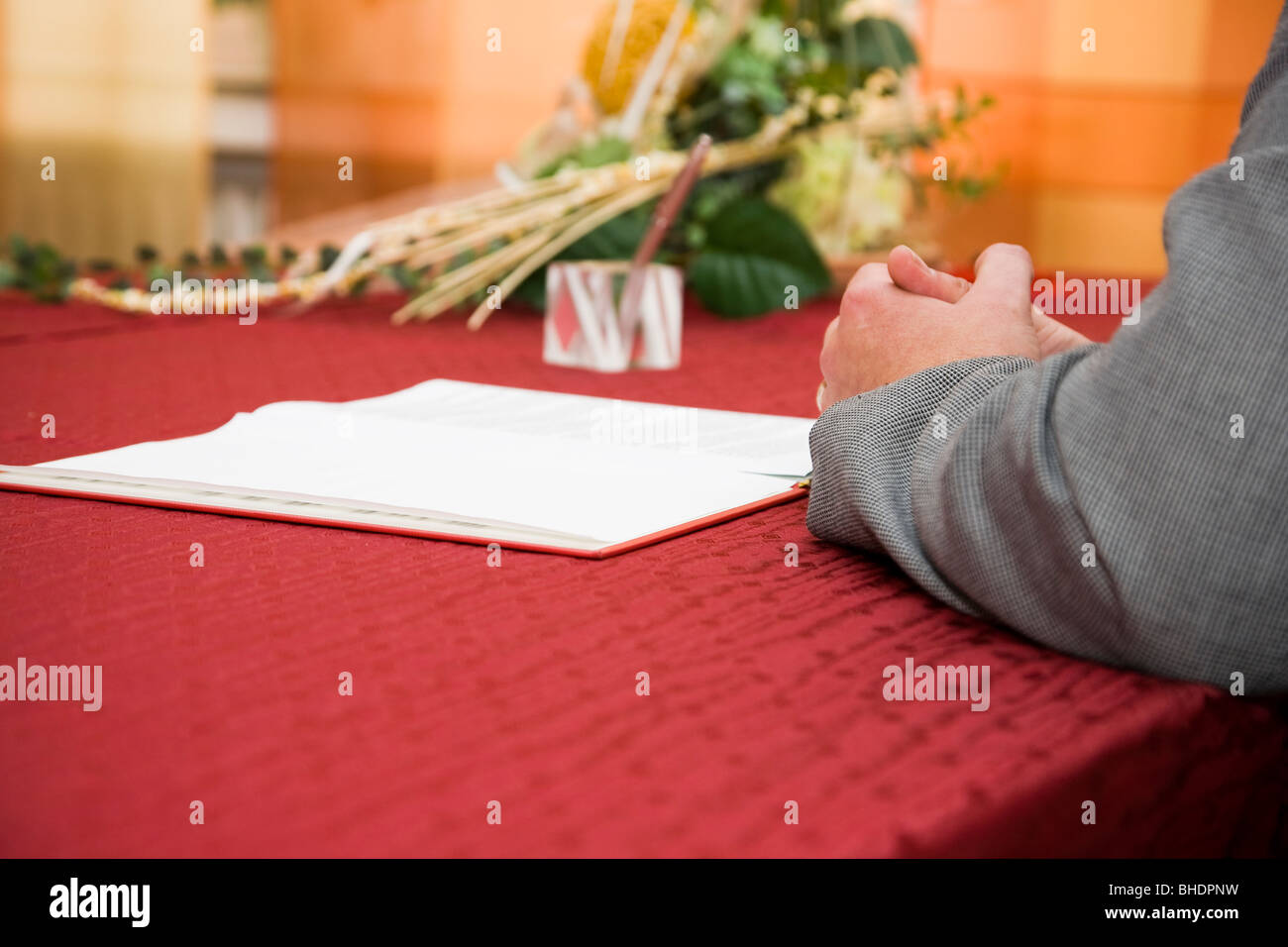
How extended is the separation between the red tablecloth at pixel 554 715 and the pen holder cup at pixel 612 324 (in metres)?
0.50

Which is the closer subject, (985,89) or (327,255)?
(327,255)

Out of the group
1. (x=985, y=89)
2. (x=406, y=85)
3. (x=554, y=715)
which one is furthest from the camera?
(x=985, y=89)

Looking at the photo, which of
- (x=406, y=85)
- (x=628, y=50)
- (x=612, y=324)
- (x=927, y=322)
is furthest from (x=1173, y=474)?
(x=406, y=85)

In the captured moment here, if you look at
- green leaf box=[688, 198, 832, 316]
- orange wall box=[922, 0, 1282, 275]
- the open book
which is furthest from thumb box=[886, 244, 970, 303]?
orange wall box=[922, 0, 1282, 275]

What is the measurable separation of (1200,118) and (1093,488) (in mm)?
3135

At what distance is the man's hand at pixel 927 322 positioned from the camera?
0.56 meters

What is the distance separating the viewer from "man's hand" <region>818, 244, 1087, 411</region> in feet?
1.84

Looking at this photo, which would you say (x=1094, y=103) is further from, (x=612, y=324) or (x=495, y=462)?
(x=495, y=462)

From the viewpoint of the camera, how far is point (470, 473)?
1.99 feet

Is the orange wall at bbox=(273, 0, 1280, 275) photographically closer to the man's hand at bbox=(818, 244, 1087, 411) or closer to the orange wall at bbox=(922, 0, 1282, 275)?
the orange wall at bbox=(922, 0, 1282, 275)

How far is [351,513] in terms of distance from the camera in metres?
0.55

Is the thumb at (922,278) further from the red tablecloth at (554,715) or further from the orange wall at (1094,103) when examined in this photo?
the orange wall at (1094,103)

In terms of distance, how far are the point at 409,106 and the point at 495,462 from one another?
2306 millimetres
